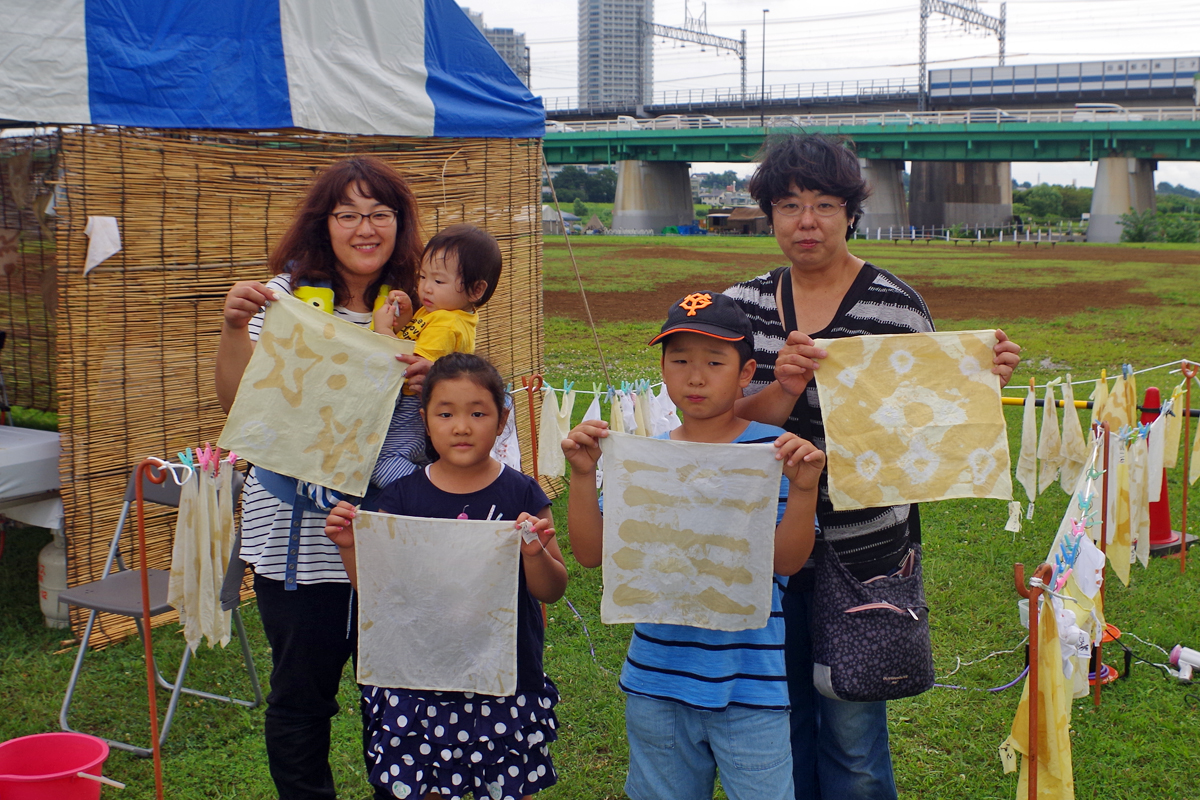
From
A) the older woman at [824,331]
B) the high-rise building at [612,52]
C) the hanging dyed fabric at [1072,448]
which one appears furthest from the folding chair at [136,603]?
the high-rise building at [612,52]

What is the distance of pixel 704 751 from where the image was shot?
88.8 inches

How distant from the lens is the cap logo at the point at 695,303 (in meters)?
2.19

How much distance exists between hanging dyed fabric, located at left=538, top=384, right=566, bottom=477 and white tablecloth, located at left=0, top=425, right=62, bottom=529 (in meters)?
2.72

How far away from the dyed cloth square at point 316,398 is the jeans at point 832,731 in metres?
1.21

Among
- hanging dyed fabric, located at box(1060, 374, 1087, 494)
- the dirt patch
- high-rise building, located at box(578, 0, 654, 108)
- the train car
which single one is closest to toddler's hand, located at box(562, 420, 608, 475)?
hanging dyed fabric, located at box(1060, 374, 1087, 494)

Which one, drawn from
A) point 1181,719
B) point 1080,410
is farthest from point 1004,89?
point 1181,719

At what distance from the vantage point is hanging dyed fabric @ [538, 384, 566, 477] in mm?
5910

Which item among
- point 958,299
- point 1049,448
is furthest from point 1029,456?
point 958,299

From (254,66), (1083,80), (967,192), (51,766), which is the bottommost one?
(51,766)

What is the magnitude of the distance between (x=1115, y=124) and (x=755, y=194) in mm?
44697

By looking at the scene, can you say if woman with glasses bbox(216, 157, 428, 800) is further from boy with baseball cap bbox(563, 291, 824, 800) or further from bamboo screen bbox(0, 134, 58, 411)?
bamboo screen bbox(0, 134, 58, 411)

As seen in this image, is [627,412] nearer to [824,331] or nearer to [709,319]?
[824,331]

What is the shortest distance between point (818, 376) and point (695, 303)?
14.4 inches

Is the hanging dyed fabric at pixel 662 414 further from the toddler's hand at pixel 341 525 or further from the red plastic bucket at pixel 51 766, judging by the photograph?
the toddler's hand at pixel 341 525
